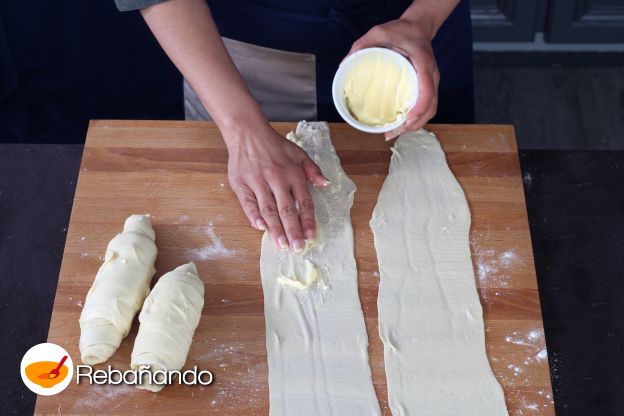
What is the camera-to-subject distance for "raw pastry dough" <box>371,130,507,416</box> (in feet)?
4.49

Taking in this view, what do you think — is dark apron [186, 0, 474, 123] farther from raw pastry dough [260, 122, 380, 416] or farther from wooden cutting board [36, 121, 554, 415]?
raw pastry dough [260, 122, 380, 416]

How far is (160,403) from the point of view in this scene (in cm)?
134

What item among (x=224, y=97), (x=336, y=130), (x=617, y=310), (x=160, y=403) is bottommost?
(x=617, y=310)

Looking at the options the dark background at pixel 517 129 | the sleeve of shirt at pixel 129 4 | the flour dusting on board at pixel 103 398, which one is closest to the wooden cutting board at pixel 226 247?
the flour dusting on board at pixel 103 398

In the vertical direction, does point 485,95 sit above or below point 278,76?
below

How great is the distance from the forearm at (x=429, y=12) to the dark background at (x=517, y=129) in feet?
1.37

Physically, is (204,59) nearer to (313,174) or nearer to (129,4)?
(129,4)

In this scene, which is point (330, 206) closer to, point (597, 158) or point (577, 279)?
point (577, 279)

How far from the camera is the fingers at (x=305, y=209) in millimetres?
1549

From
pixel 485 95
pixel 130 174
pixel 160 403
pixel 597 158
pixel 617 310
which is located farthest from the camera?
pixel 485 95

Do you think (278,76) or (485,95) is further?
(485,95)

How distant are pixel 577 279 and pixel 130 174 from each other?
A: 1045mm

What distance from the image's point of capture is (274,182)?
5.11ft

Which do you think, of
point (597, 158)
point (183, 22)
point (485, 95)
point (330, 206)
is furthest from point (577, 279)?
point (485, 95)
